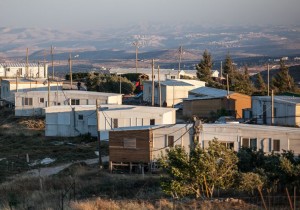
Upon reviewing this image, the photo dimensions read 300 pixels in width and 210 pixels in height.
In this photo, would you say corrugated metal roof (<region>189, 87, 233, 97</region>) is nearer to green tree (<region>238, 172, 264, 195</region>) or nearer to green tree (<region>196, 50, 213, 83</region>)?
green tree (<region>196, 50, 213, 83</region>)

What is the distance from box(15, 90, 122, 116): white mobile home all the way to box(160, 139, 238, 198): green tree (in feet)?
75.8

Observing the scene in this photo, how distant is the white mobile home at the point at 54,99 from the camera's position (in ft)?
124

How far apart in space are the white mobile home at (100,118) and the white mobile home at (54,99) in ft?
12.8

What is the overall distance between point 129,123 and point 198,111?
6.60 m

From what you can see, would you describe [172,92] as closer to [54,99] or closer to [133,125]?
[54,99]

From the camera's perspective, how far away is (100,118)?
3088cm

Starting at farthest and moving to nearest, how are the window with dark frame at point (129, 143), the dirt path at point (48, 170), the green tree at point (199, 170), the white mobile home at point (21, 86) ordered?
the white mobile home at point (21, 86) → the window with dark frame at point (129, 143) → the dirt path at point (48, 170) → the green tree at point (199, 170)

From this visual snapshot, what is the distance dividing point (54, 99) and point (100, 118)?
9.19 meters

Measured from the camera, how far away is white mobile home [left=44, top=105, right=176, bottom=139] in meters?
30.3

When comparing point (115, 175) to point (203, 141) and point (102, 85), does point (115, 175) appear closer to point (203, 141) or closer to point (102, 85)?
point (203, 141)

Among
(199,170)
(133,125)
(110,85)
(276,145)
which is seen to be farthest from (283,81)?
(199,170)

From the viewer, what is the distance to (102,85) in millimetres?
48562

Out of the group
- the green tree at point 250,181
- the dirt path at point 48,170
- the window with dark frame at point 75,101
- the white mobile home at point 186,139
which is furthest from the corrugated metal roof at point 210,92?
the green tree at point 250,181

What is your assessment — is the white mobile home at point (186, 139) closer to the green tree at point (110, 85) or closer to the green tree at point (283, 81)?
the green tree at point (110, 85)
